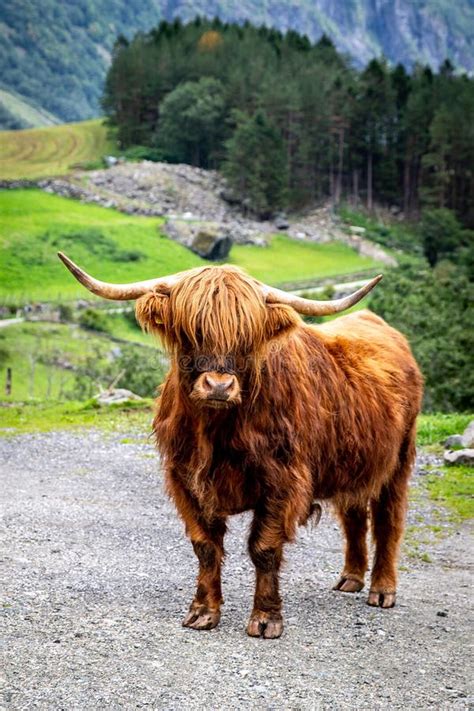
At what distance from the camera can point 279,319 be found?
19.6ft

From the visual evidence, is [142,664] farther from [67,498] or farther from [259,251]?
[259,251]

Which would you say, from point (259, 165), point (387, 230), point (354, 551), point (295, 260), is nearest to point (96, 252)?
point (295, 260)

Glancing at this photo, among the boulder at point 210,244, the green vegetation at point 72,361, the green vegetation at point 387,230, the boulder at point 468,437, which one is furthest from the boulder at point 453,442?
the green vegetation at point 387,230

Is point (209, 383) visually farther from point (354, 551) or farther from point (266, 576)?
point (354, 551)

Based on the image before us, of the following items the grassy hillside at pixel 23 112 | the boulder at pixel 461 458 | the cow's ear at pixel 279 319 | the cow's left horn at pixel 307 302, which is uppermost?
the grassy hillside at pixel 23 112

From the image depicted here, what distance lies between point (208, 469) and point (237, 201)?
79821 mm

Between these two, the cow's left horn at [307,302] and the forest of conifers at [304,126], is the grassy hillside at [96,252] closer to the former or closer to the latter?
the forest of conifers at [304,126]

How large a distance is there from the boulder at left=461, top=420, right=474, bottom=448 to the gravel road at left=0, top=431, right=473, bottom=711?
11.3ft

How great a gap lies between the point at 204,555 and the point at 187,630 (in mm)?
478

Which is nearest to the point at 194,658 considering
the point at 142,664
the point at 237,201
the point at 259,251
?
the point at 142,664

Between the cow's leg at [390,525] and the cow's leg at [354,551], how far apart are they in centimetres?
14

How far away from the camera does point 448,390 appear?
23.2 meters

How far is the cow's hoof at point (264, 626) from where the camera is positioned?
614cm

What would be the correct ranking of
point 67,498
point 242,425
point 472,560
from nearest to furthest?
point 242,425, point 472,560, point 67,498
